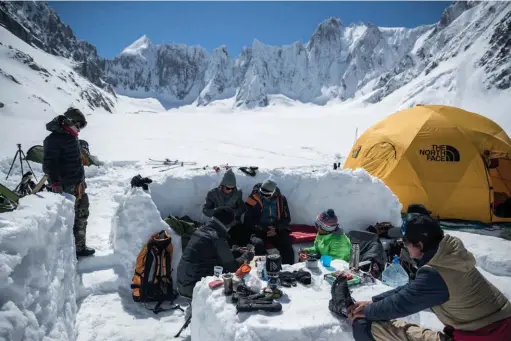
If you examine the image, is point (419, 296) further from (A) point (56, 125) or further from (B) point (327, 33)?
(B) point (327, 33)

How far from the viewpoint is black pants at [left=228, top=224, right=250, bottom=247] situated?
6.06m

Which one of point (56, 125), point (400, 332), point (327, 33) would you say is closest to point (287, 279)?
point (400, 332)

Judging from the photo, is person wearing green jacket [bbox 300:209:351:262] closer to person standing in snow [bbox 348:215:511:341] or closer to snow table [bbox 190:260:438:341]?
snow table [bbox 190:260:438:341]

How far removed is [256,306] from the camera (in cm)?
307

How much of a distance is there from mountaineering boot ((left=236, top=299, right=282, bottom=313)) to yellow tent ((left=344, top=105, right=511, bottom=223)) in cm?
620

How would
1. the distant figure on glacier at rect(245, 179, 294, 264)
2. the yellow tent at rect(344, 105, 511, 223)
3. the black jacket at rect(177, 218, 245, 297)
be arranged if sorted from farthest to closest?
the yellow tent at rect(344, 105, 511, 223) < the distant figure on glacier at rect(245, 179, 294, 264) < the black jacket at rect(177, 218, 245, 297)

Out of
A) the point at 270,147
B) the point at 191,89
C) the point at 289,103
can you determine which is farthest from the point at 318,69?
the point at 270,147

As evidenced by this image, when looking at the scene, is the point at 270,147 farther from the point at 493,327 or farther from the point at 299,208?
the point at 493,327

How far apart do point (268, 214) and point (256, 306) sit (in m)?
3.17

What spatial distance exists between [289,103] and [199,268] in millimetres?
124467

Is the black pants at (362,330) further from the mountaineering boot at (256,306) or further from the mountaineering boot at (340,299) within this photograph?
the mountaineering boot at (256,306)

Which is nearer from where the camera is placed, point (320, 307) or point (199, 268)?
point (320, 307)

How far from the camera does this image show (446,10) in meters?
93.9

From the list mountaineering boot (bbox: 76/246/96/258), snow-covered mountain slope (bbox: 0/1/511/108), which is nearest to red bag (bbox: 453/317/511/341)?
mountaineering boot (bbox: 76/246/96/258)
